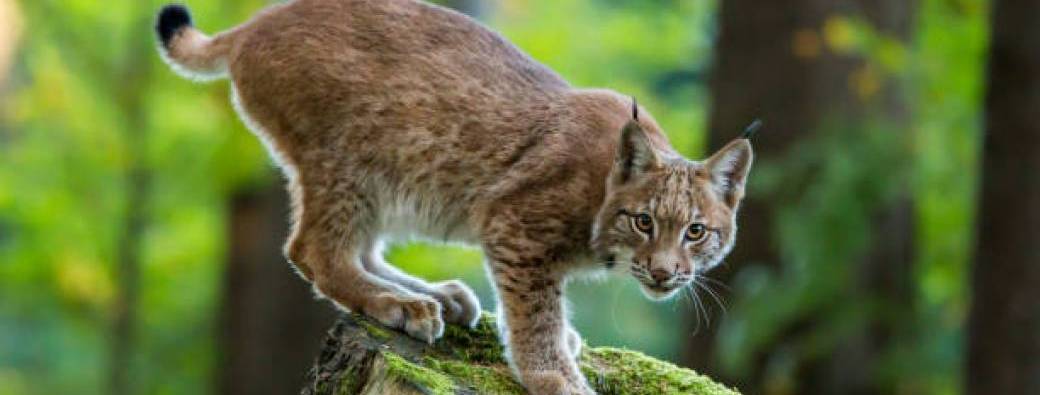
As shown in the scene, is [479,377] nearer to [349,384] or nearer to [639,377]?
[349,384]

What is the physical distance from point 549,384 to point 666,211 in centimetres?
68

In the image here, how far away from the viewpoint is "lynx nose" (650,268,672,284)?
17.3 ft

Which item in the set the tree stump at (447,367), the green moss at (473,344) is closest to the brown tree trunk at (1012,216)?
the tree stump at (447,367)

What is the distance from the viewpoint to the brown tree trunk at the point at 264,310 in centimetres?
1261

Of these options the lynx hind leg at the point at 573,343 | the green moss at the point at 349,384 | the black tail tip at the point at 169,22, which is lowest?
the green moss at the point at 349,384

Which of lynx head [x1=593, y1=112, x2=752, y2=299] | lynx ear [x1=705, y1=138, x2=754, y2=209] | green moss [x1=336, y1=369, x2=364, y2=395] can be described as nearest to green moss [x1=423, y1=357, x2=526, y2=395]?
green moss [x1=336, y1=369, x2=364, y2=395]

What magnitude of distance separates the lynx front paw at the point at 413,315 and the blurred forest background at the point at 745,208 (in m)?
1.95

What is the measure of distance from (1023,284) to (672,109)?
8829mm

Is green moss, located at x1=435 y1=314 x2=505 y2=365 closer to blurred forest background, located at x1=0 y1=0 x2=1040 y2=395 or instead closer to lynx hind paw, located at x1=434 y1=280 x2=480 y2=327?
lynx hind paw, located at x1=434 y1=280 x2=480 y2=327

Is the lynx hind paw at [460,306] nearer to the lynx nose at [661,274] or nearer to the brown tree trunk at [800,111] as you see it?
the lynx nose at [661,274]

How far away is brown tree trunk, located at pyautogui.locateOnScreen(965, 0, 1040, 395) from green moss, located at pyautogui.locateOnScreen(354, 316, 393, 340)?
12.9ft

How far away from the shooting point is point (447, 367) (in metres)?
5.35

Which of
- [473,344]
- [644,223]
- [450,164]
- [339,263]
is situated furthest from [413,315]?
[644,223]

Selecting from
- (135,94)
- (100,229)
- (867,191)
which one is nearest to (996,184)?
(867,191)
